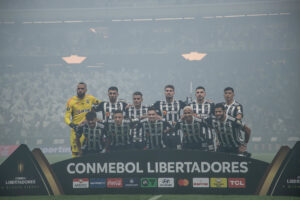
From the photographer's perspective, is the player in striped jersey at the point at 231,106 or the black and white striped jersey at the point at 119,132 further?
the player in striped jersey at the point at 231,106

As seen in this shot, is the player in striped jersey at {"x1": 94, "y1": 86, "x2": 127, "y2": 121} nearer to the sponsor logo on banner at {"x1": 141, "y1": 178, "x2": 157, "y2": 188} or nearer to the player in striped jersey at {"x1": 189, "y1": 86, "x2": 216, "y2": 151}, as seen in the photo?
the player in striped jersey at {"x1": 189, "y1": 86, "x2": 216, "y2": 151}

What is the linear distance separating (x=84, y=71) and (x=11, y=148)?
8579 mm

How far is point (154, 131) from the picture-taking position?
8320mm

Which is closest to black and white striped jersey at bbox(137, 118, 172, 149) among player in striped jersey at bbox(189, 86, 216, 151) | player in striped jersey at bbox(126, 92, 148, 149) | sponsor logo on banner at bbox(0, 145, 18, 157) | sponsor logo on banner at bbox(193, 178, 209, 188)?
player in striped jersey at bbox(126, 92, 148, 149)

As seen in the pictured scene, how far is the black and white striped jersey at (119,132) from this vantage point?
827cm

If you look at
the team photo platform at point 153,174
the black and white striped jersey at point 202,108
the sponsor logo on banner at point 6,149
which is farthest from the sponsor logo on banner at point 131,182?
the sponsor logo on banner at point 6,149

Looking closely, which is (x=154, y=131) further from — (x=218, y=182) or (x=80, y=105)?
(x=80, y=105)

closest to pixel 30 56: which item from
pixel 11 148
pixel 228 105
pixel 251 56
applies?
pixel 11 148

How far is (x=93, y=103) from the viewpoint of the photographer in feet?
32.4

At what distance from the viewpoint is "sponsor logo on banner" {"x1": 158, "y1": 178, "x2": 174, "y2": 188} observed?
7.05 m

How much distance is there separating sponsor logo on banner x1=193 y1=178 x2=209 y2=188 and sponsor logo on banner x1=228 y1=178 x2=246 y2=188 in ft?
1.15

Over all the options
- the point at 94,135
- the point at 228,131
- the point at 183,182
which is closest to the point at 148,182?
the point at 183,182

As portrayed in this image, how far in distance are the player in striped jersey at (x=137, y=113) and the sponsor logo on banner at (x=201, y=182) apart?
1.94m

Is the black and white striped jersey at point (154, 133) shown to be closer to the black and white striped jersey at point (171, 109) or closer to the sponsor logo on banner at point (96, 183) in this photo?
the black and white striped jersey at point (171, 109)
